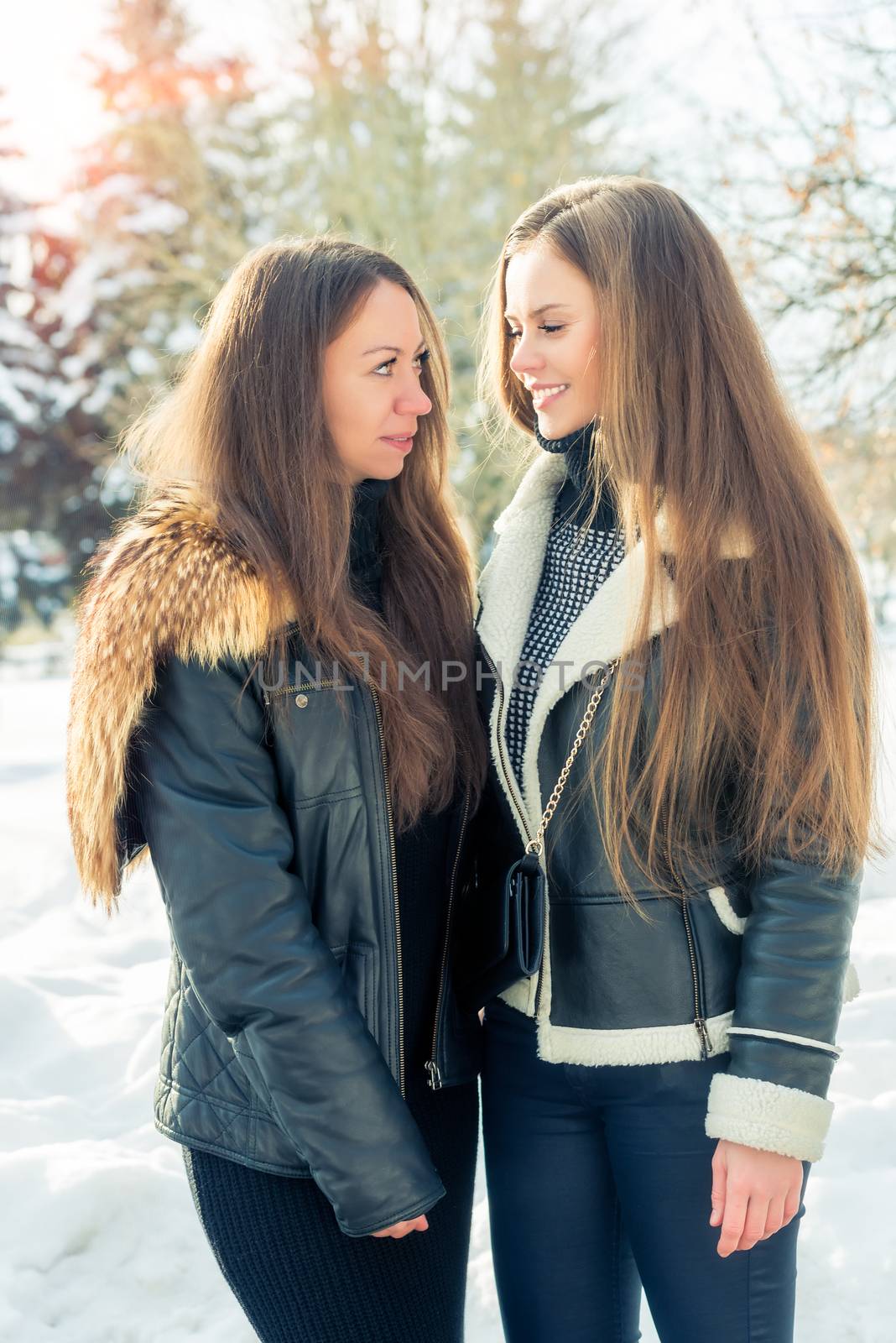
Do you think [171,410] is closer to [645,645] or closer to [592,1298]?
[645,645]

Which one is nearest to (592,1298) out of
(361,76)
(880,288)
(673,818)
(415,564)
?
(673,818)

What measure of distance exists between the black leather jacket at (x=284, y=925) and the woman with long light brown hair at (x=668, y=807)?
32cm

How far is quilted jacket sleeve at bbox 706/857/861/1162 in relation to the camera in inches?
68.2

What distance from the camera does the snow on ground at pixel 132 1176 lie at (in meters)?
2.68

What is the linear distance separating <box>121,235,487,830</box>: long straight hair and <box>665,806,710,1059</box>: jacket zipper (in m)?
0.38

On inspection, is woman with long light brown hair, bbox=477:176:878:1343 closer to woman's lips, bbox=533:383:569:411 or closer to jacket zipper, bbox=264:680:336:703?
woman's lips, bbox=533:383:569:411

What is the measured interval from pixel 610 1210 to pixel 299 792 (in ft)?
3.17

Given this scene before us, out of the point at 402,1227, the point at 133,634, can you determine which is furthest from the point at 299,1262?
the point at 133,634

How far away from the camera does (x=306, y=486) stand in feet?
6.26

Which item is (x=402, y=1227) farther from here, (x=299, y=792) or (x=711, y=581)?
(x=711, y=581)

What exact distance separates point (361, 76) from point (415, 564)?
9.61 m

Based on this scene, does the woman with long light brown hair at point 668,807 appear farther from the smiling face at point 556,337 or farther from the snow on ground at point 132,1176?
the snow on ground at point 132,1176

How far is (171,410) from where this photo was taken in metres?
2.05

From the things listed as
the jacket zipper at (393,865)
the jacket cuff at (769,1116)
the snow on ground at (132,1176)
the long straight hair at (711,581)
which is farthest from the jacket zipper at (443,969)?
the snow on ground at (132,1176)
